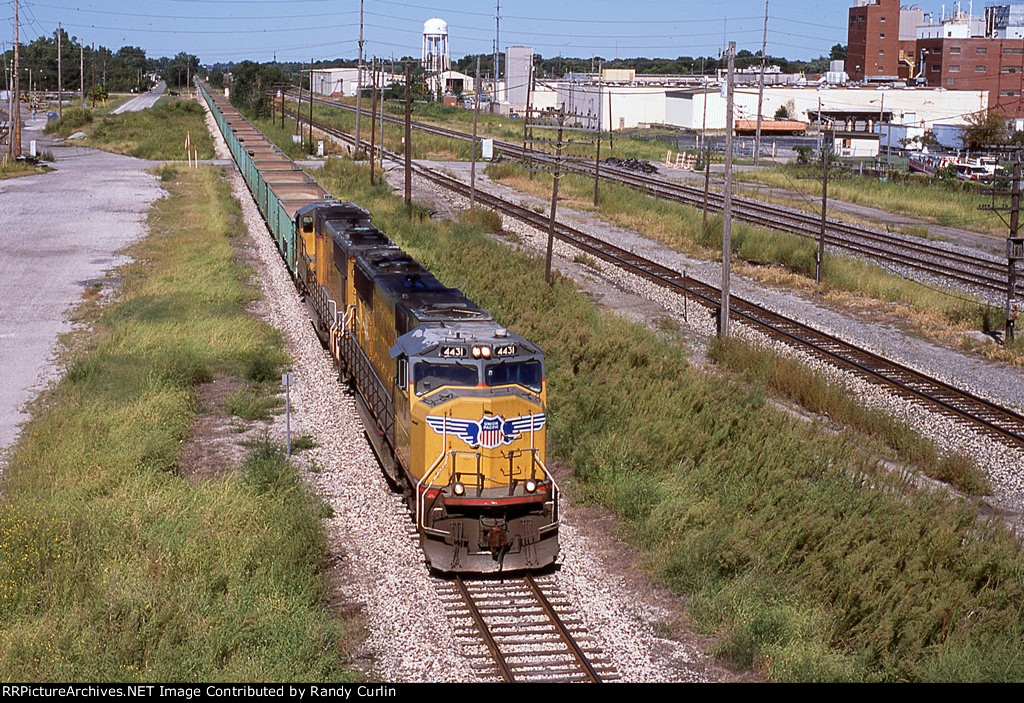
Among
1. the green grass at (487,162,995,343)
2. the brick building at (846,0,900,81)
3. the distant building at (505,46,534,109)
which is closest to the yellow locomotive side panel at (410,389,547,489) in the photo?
the green grass at (487,162,995,343)

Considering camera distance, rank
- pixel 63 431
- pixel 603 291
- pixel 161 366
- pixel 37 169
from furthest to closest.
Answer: pixel 37 169
pixel 603 291
pixel 161 366
pixel 63 431

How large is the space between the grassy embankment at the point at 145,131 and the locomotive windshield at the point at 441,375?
74.3 m

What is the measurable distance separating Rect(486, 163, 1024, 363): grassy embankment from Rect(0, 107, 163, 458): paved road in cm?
2500

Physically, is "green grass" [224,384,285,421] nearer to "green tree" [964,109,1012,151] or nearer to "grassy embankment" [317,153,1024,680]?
"grassy embankment" [317,153,1024,680]

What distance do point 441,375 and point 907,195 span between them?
6333cm

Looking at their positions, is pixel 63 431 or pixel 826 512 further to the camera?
pixel 63 431

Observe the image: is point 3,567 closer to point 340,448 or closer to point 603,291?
point 340,448

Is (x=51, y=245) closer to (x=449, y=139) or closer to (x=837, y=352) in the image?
(x=837, y=352)

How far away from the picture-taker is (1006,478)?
20922 millimetres

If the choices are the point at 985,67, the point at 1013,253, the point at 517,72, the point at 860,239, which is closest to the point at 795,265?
the point at 860,239

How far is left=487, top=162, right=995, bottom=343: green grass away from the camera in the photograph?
3650 cm

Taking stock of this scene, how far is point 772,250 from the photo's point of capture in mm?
46469
